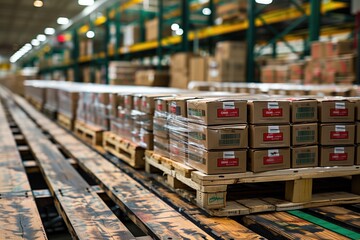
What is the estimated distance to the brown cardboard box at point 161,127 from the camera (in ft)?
11.9

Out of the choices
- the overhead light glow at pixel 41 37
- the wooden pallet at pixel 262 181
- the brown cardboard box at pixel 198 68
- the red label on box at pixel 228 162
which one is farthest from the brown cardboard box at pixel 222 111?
the overhead light glow at pixel 41 37

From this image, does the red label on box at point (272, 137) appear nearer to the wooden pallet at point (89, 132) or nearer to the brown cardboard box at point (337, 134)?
the brown cardboard box at point (337, 134)

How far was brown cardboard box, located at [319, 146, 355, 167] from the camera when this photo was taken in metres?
3.17

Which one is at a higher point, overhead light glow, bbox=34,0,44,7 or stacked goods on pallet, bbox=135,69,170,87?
overhead light glow, bbox=34,0,44,7

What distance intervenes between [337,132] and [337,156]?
0.17 metres

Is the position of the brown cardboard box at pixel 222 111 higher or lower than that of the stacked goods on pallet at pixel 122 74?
lower

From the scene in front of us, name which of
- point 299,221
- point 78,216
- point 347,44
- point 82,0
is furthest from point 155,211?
point 82,0

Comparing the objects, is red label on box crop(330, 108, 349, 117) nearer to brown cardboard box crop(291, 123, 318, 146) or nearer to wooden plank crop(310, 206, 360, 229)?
brown cardboard box crop(291, 123, 318, 146)

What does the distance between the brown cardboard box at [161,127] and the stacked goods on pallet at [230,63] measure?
5.05 m

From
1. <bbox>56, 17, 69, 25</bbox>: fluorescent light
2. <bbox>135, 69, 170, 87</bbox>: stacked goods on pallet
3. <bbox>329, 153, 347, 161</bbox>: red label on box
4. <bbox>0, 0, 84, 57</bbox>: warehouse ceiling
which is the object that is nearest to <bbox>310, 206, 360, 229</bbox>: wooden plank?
<bbox>329, 153, 347, 161</bbox>: red label on box

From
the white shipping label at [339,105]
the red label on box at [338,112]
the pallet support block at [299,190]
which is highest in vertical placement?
the white shipping label at [339,105]

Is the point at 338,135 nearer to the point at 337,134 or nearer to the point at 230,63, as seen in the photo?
the point at 337,134

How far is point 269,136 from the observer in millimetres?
2994

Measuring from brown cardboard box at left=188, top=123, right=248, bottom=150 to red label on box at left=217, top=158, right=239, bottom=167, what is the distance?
79mm
